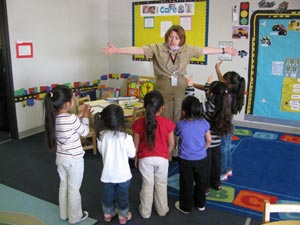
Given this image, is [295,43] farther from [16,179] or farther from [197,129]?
[16,179]

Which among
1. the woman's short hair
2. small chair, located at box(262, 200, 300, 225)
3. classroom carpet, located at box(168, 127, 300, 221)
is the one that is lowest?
classroom carpet, located at box(168, 127, 300, 221)

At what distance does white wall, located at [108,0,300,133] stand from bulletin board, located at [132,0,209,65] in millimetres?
108

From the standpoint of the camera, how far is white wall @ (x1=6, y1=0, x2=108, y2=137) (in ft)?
14.8

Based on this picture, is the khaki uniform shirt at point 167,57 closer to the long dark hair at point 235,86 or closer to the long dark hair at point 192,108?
the long dark hair at point 235,86

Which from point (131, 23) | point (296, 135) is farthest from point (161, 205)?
point (131, 23)

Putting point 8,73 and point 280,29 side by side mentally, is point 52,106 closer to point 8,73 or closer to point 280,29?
point 8,73

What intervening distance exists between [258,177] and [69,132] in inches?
82.6

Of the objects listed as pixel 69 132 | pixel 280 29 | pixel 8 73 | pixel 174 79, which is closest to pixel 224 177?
pixel 174 79

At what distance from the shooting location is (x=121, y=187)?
7.82 feet

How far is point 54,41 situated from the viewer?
16.3 ft

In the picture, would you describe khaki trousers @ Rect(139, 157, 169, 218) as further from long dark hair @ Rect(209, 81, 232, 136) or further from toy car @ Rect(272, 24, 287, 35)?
toy car @ Rect(272, 24, 287, 35)

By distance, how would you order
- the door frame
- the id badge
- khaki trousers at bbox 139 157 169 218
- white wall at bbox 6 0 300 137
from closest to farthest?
khaki trousers at bbox 139 157 169 218, the id badge, the door frame, white wall at bbox 6 0 300 137

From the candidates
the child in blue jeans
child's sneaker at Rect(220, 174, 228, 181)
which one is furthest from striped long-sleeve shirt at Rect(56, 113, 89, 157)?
child's sneaker at Rect(220, 174, 228, 181)

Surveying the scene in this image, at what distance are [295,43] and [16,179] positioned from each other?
403cm
